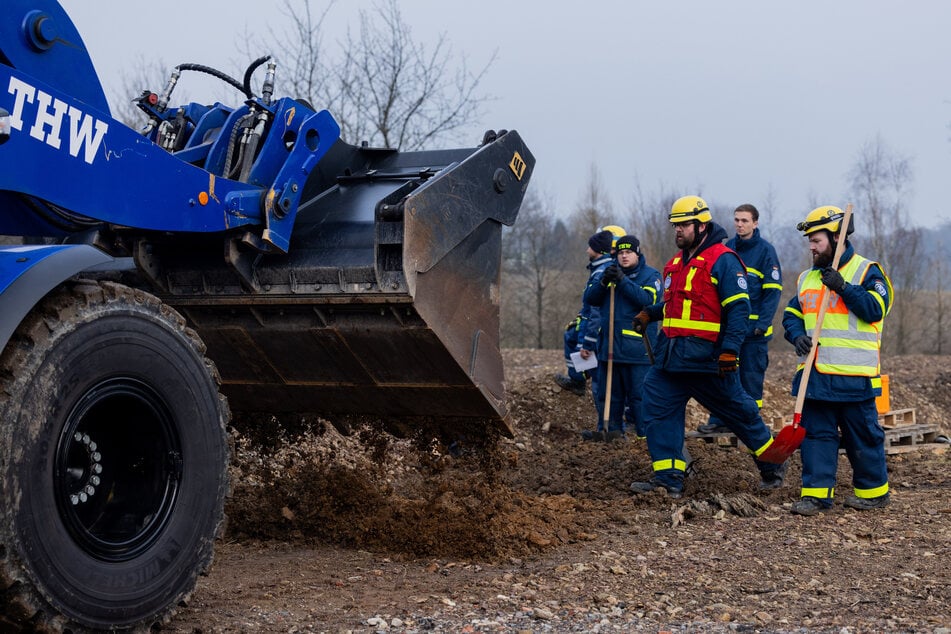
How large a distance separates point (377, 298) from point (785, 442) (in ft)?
10.6

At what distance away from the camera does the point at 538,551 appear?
17.3ft

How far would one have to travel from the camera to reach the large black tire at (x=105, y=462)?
2873mm

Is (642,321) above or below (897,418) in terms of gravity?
above

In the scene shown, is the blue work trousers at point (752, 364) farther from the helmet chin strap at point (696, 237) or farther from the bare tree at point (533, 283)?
the bare tree at point (533, 283)

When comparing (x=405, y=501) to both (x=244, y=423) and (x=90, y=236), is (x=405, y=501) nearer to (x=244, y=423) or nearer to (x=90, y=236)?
(x=244, y=423)

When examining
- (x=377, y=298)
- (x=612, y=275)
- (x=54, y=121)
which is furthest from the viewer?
(x=612, y=275)

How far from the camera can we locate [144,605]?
10.8 ft

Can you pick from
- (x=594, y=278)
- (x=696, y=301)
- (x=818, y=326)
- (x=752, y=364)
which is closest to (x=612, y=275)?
(x=594, y=278)

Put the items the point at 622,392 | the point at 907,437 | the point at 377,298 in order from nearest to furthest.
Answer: the point at 377,298 → the point at 622,392 → the point at 907,437

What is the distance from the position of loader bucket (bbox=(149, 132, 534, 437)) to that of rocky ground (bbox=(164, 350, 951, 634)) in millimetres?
426

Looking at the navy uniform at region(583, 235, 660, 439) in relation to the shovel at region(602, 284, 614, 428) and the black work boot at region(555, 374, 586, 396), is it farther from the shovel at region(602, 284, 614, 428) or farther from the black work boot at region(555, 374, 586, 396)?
the black work boot at region(555, 374, 586, 396)

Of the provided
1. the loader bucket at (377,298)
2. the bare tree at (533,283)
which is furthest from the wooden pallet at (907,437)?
the bare tree at (533,283)

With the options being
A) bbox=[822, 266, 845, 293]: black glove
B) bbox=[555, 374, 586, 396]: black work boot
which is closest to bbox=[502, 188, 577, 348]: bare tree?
bbox=[555, 374, 586, 396]: black work boot

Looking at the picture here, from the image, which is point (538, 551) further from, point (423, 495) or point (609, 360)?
point (609, 360)
